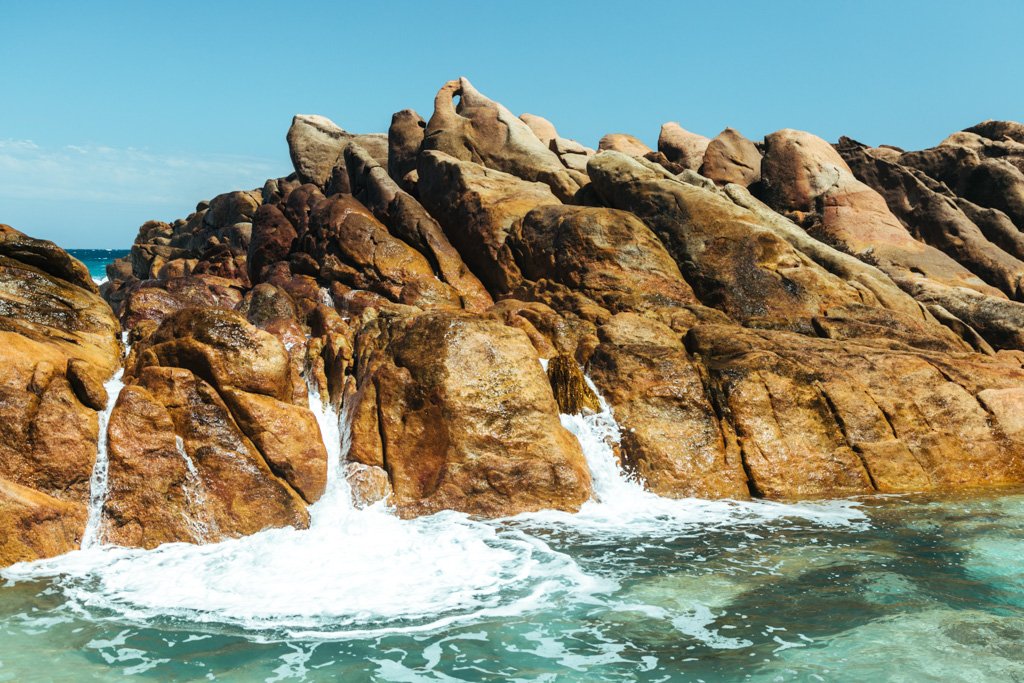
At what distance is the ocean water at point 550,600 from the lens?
27.3 ft

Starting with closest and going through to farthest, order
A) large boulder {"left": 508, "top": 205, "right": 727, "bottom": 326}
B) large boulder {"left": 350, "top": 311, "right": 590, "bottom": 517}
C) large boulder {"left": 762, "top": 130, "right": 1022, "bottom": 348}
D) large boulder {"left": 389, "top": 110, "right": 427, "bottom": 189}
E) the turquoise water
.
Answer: the turquoise water, large boulder {"left": 350, "top": 311, "right": 590, "bottom": 517}, large boulder {"left": 508, "top": 205, "right": 727, "bottom": 326}, large boulder {"left": 762, "top": 130, "right": 1022, "bottom": 348}, large boulder {"left": 389, "top": 110, "right": 427, "bottom": 189}

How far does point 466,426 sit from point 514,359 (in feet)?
5.83

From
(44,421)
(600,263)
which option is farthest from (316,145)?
(44,421)

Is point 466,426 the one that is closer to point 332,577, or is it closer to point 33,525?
point 332,577

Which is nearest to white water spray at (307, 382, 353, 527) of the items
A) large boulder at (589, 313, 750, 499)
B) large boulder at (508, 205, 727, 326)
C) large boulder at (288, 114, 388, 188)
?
large boulder at (589, 313, 750, 499)

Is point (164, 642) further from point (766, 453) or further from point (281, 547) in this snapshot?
point (766, 453)

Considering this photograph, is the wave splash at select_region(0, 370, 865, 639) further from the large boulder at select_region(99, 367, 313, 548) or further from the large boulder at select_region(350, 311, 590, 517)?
the large boulder at select_region(350, 311, 590, 517)

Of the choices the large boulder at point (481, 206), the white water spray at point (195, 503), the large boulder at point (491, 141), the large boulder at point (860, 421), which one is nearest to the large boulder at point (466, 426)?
the white water spray at point (195, 503)

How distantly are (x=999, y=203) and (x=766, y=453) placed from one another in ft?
86.1

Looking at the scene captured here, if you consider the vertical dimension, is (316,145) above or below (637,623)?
above

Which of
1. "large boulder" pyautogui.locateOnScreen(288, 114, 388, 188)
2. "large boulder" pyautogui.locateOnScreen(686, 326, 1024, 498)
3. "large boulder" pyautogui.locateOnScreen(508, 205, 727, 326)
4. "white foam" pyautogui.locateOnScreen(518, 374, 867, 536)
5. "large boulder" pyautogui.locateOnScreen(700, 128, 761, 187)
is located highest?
"large boulder" pyautogui.locateOnScreen(288, 114, 388, 188)

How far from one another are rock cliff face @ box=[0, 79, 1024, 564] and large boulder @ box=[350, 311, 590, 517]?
1.8 inches

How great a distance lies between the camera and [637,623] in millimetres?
9430

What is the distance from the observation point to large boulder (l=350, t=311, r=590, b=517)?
14398 mm
